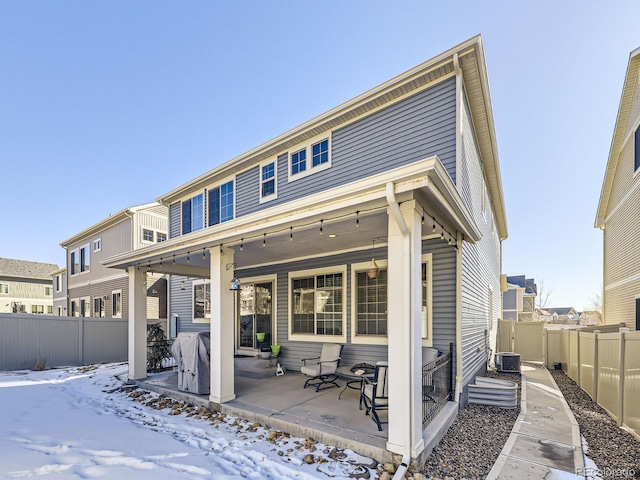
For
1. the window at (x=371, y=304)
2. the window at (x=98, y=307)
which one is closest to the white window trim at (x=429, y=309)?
the window at (x=371, y=304)

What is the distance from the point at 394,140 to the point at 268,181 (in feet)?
11.7

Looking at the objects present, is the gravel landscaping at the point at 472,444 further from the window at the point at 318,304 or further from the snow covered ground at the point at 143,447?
the window at the point at 318,304

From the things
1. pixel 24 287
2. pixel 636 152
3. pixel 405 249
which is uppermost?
pixel 636 152

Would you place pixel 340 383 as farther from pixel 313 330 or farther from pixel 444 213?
pixel 444 213

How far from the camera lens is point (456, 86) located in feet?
18.3

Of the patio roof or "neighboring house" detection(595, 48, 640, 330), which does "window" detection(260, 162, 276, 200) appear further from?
"neighboring house" detection(595, 48, 640, 330)

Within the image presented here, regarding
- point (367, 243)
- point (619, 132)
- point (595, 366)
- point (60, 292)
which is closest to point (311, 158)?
point (367, 243)

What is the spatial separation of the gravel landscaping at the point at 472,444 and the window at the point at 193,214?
8694 millimetres

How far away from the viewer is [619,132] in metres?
11.2

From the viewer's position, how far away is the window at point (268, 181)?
8437mm

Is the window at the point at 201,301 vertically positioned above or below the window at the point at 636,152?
below

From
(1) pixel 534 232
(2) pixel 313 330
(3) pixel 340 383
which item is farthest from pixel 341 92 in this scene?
(1) pixel 534 232

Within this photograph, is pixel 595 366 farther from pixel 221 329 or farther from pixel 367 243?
pixel 221 329

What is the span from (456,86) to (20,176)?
25474mm
